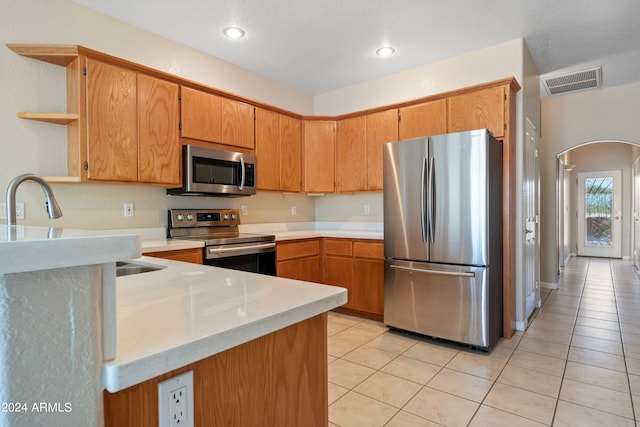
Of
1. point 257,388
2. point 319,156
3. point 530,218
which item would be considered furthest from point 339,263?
point 257,388

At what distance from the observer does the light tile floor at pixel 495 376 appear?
6.23 feet

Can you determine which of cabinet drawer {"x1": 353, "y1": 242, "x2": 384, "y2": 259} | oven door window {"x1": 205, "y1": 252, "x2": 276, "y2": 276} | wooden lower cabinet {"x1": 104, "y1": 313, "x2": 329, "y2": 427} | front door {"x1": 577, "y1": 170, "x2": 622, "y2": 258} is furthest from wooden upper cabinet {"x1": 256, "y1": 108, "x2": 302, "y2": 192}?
front door {"x1": 577, "y1": 170, "x2": 622, "y2": 258}

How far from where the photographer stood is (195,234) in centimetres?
325

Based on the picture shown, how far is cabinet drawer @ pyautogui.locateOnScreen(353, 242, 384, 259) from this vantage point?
11.3 feet

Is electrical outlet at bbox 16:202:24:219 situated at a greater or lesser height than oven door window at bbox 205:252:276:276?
greater

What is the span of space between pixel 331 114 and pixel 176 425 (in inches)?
165

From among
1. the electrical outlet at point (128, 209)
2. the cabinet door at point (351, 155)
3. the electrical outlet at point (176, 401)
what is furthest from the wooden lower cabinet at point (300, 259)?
the electrical outlet at point (176, 401)

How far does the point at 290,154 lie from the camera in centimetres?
397

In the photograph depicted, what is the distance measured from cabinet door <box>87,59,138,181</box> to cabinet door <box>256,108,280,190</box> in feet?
4.09

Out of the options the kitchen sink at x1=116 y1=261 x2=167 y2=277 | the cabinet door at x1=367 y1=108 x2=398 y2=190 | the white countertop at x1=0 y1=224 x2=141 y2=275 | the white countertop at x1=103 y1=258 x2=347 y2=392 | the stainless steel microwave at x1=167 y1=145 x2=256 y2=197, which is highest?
the cabinet door at x1=367 y1=108 x2=398 y2=190

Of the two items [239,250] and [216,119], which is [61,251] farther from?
[216,119]

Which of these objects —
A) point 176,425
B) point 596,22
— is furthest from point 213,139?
point 596,22

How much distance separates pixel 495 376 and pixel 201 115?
10.2 ft

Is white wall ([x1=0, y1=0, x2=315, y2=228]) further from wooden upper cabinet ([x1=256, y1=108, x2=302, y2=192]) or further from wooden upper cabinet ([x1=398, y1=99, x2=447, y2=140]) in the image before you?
wooden upper cabinet ([x1=398, y1=99, x2=447, y2=140])
